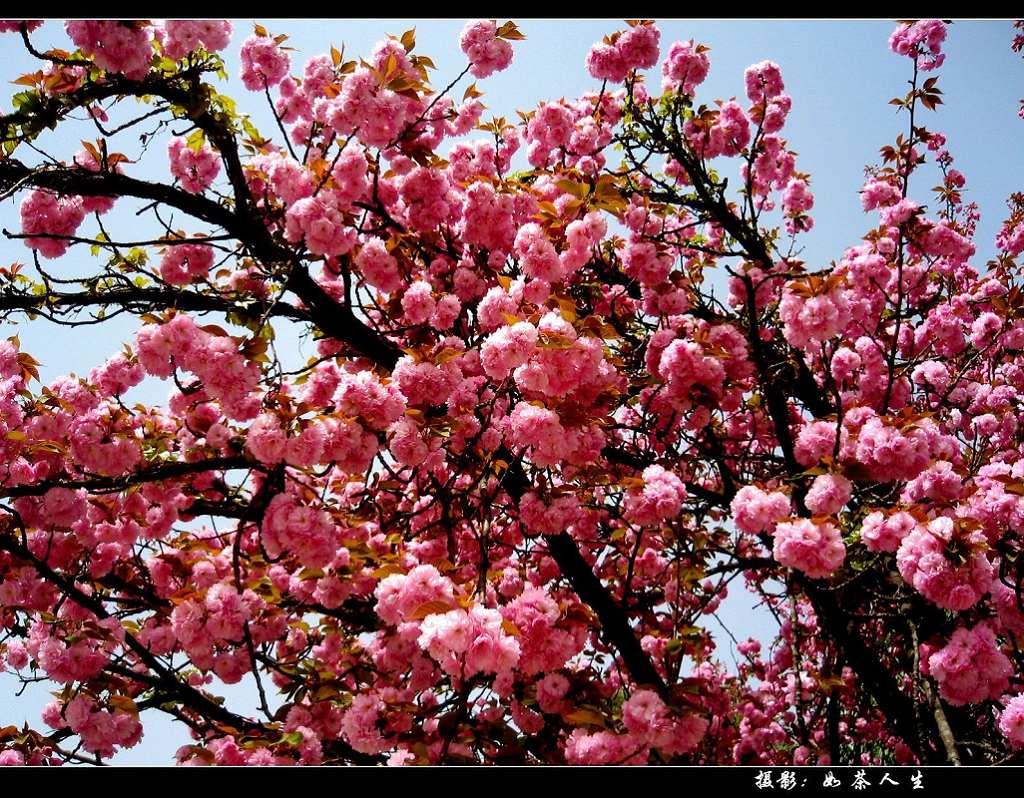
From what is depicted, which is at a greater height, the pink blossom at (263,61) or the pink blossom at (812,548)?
the pink blossom at (263,61)

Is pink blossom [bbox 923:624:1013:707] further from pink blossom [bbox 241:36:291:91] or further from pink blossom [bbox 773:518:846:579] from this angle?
pink blossom [bbox 241:36:291:91]

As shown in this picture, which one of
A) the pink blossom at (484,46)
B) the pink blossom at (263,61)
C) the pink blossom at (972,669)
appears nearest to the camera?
the pink blossom at (972,669)

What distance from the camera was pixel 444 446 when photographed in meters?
3.24

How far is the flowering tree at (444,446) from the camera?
2.66 metres

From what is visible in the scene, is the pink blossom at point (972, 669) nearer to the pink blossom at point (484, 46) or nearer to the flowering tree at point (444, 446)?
the flowering tree at point (444, 446)

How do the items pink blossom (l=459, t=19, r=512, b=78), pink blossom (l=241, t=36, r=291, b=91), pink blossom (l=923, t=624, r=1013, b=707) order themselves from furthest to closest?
pink blossom (l=459, t=19, r=512, b=78)
pink blossom (l=241, t=36, r=291, b=91)
pink blossom (l=923, t=624, r=1013, b=707)

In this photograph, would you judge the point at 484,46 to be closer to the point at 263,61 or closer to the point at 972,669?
the point at 263,61

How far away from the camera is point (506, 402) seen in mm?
3537

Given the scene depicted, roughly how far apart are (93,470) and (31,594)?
83 centimetres

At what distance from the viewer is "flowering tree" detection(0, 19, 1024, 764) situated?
8.71ft

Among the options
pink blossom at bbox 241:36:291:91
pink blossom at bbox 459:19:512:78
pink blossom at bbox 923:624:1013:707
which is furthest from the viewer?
pink blossom at bbox 459:19:512:78

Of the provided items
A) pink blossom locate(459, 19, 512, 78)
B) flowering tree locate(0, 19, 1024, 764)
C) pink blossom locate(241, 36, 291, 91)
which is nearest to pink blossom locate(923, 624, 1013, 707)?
flowering tree locate(0, 19, 1024, 764)

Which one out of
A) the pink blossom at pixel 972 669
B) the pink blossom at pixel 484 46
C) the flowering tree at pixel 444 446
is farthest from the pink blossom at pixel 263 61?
the pink blossom at pixel 972 669

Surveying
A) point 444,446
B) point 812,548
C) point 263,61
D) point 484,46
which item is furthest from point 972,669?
point 263,61
